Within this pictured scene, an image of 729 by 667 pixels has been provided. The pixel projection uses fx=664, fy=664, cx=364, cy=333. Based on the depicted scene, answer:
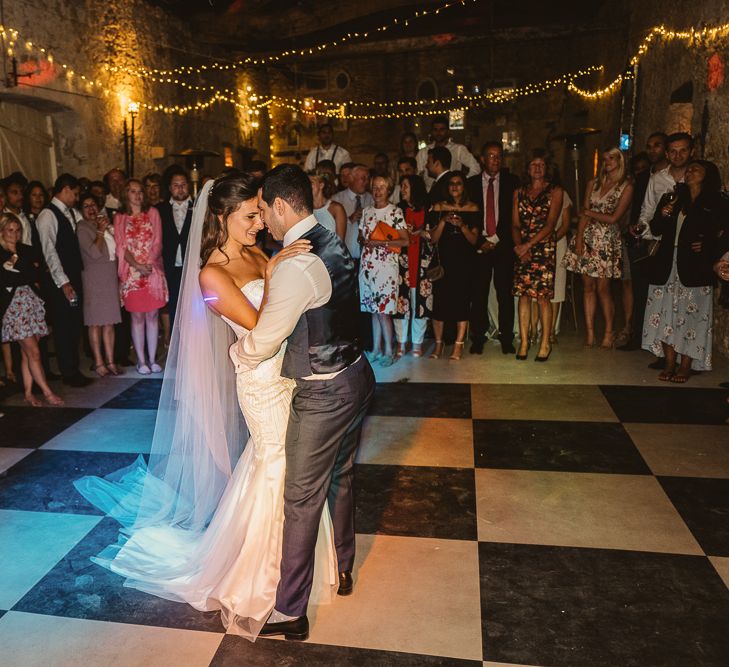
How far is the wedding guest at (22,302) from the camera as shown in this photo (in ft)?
14.0

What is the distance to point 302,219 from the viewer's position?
6.54 ft

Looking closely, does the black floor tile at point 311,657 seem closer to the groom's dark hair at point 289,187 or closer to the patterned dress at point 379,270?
the groom's dark hair at point 289,187

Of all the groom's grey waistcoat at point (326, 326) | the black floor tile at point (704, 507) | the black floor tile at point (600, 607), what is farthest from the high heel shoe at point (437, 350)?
the groom's grey waistcoat at point (326, 326)

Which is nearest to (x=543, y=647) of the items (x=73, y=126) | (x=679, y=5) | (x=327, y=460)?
(x=327, y=460)

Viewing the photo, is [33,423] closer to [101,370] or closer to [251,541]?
[101,370]

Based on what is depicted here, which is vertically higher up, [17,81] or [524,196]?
[17,81]

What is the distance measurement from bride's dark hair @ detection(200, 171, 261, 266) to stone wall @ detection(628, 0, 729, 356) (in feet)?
14.5

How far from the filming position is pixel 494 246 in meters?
5.43

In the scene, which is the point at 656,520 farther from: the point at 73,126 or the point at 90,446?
the point at 73,126

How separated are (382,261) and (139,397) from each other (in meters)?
2.06

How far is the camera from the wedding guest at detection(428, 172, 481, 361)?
17.1 feet

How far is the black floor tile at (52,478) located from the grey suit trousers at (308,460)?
1.34 meters

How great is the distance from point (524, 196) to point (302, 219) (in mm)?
3545

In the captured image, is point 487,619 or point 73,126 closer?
point 487,619
